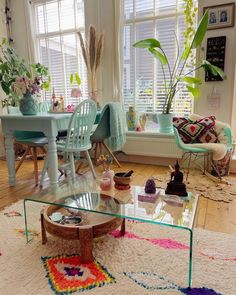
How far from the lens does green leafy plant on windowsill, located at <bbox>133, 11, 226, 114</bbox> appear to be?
292 cm

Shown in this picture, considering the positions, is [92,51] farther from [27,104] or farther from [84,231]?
[84,231]

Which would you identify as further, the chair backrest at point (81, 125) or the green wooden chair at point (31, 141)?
the green wooden chair at point (31, 141)

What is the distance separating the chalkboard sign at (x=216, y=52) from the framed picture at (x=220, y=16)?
0.15m

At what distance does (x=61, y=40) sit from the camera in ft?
14.0

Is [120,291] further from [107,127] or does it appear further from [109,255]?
[107,127]

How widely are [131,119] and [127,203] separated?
2334mm

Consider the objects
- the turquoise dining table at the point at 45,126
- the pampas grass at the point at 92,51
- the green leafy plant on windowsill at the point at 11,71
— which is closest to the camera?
the turquoise dining table at the point at 45,126

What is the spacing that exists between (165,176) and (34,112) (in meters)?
1.70

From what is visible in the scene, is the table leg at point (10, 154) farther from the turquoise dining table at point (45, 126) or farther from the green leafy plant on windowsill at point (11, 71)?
the green leafy plant on windowsill at point (11, 71)

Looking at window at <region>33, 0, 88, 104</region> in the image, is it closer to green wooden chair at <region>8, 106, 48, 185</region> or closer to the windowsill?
Answer: the windowsill

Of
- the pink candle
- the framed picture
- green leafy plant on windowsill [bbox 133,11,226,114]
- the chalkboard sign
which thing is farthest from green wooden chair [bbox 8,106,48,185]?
the framed picture

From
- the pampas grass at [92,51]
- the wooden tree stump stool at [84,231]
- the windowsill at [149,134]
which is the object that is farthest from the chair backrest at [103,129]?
the wooden tree stump stool at [84,231]

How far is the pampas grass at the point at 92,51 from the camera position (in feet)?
11.9

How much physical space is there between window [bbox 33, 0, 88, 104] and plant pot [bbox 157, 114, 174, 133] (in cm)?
143
